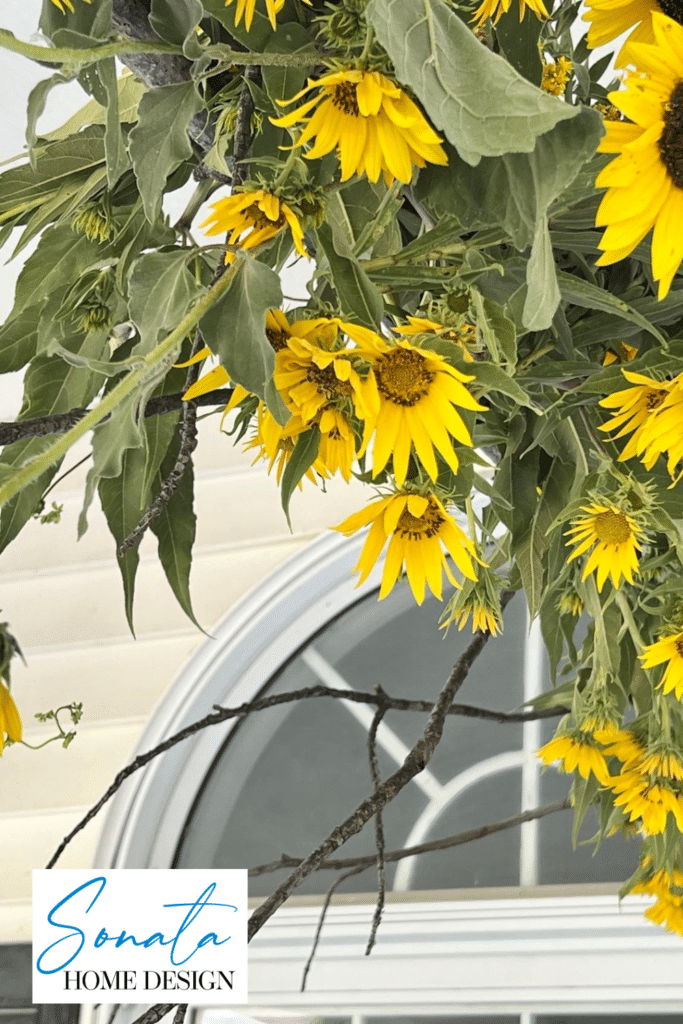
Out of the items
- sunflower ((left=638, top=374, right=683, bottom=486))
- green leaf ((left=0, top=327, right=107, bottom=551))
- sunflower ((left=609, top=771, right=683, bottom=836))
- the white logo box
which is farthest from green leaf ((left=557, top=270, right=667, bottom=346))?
the white logo box

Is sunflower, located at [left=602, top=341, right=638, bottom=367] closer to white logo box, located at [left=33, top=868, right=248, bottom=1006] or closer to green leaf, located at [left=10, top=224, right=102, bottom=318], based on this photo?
green leaf, located at [left=10, top=224, right=102, bottom=318]

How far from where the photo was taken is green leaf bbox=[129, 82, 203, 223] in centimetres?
18

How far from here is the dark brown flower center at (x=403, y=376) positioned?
18cm

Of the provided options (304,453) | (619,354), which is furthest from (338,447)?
(619,354)

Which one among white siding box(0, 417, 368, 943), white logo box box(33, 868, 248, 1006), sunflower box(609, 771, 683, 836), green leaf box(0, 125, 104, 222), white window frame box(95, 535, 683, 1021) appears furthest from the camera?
white siding box(0, 417, 368, 943)

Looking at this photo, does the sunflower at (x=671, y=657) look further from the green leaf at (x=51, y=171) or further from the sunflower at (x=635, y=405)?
the green leaf at (x=51, y=171)

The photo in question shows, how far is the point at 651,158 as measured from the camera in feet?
0.49

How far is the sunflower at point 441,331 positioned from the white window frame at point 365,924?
74cm

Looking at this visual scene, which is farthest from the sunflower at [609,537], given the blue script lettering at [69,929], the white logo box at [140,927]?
the blue script lettering at [69,929]

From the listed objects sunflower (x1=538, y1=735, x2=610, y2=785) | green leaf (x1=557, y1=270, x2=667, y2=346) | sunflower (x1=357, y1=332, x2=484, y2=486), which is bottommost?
sunflower (x1=538, y1=735, x2=610, y2=785)

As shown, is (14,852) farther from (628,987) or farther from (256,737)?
(628,987)

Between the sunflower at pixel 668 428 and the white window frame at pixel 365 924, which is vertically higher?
the sunflower at pixel 668 428

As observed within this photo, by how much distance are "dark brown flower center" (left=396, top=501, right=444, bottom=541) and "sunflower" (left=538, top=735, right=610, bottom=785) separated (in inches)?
9.4

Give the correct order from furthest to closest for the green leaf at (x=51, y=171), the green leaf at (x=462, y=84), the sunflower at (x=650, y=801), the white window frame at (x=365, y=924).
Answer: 1. the white window frame at (x=365, y=924)
2. the sunflower at (x=650, y=801)
3. the green leaf at (x=51, y=171)
4. the green leaf at (x=462, y=84)
